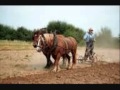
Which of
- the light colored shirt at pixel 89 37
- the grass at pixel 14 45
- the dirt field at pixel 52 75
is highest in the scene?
the light colored shirt at pixel 89 37

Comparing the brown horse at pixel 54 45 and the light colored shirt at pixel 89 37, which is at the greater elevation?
the light colored shirt at pixel 89 37

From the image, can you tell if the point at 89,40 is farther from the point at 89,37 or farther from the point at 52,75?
the point at 52,75

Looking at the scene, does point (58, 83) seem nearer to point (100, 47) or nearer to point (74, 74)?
point (74, 74)

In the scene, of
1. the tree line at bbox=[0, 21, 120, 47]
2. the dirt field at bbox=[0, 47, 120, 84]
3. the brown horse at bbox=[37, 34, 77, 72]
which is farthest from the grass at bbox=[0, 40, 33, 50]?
the brown horse at bbox=[37, 34, 77, 72]

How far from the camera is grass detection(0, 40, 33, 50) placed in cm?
1445

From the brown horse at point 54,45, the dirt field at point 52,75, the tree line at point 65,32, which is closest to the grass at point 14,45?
the tree line at point 65,32

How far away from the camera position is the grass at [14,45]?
14.4 meters

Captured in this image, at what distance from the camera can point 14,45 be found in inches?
655

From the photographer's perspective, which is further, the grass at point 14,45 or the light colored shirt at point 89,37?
the grass at point 14,45

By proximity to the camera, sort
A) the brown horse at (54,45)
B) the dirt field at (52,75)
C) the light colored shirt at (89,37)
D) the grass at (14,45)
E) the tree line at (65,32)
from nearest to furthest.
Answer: the dirt field at (52,75) < the brown horse at (54,45) < the light colored shirt at (89,37) < the grass at (14,45) < the tree line at (65,32)

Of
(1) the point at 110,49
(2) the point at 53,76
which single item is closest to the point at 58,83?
(2) the point at 53,76

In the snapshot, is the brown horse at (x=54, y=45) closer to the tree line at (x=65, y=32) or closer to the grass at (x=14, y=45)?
the tree line at (x=65, y=32)

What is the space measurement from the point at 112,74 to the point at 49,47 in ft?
8.05

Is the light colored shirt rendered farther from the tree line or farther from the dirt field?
the tree line
